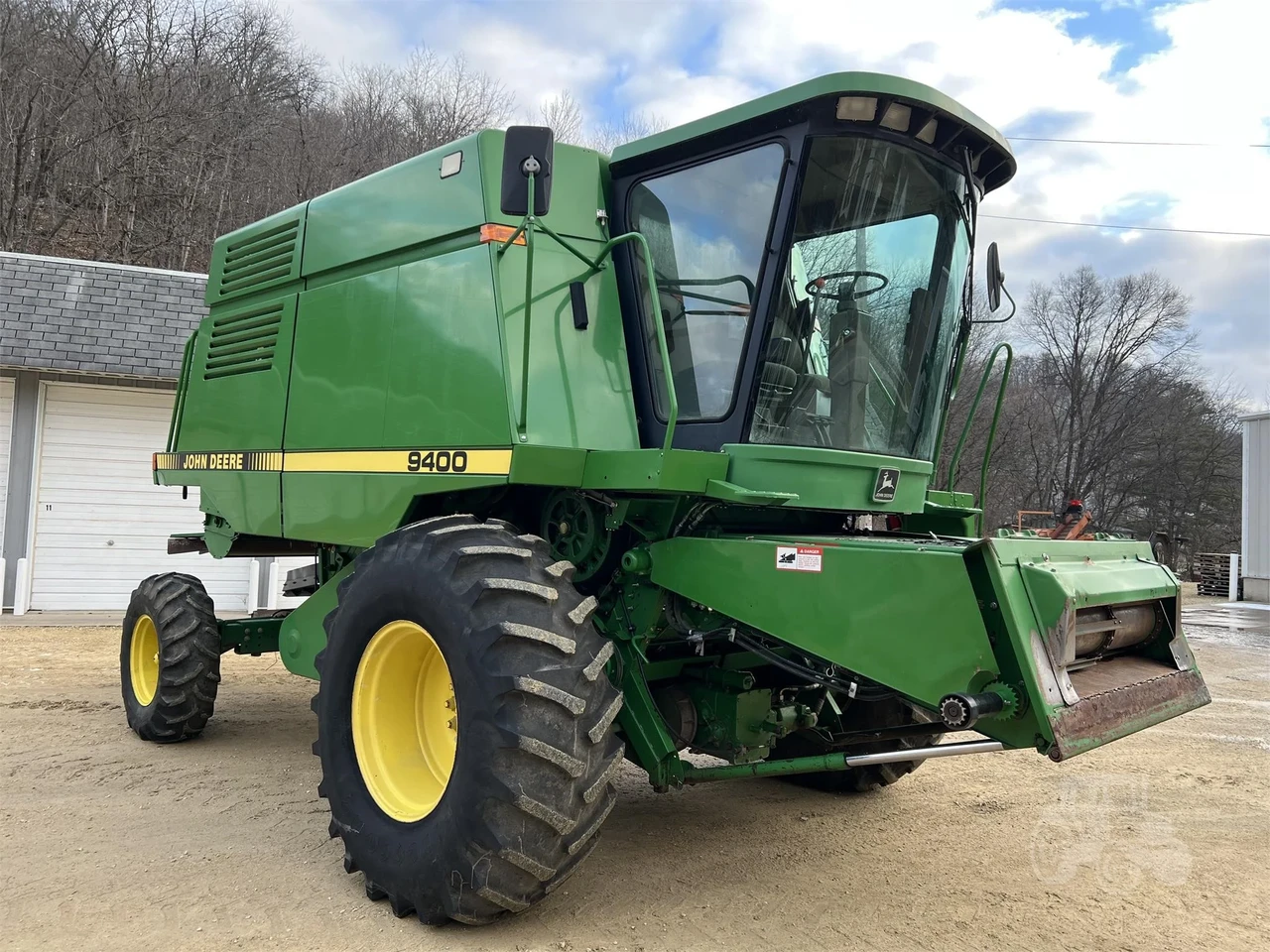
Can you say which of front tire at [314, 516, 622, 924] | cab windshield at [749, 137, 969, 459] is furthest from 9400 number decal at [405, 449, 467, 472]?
cab windshield at [749, 137, 969, 459]

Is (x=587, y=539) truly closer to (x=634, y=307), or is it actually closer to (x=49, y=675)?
(x=634, y=307)

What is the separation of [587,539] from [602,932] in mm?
1486

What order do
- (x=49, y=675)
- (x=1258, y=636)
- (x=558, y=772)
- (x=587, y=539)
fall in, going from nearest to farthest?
(x=558, y=772) → (x=587, y=539) → (x=49, y=675) → (x=1258, y=636)

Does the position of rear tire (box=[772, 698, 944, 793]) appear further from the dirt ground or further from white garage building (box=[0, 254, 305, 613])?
white garage building (box=[0, 254, 305, 613])

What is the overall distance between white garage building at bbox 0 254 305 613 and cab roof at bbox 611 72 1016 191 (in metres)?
9.21

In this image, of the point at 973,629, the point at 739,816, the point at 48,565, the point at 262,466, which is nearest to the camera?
the point at 973,629

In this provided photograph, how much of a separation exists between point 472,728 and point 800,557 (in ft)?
4.07

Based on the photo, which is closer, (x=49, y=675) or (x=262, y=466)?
(x=262, y=466)

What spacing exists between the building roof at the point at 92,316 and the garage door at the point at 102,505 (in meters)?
0.95

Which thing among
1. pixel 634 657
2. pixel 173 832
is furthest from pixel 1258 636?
pixel 173 832

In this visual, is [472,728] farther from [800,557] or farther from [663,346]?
[663,346]

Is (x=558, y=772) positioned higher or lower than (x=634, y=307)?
lower

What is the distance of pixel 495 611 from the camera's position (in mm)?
3197

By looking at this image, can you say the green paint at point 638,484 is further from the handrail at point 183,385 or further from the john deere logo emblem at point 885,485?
the handrail at point 183,385
